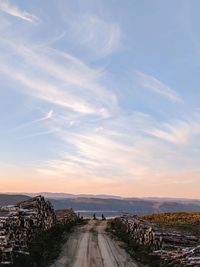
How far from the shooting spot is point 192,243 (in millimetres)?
32781

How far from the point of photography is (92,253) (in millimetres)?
32406

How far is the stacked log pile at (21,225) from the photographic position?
25875mm

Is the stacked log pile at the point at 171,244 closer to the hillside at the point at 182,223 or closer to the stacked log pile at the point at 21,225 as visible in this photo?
the stacked log pile at the point at 21,225

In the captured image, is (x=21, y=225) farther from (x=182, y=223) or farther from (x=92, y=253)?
(x=182, y=223)

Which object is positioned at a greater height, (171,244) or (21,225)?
(21,225)

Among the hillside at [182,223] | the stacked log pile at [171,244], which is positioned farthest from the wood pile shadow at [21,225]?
the hillside at [182,223]

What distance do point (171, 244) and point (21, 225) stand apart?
400 inches

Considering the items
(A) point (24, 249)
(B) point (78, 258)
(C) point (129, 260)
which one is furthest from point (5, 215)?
(C) point (129, 260)

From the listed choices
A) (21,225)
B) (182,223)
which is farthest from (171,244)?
(182,223)

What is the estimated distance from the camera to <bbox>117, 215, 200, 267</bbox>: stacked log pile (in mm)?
26578

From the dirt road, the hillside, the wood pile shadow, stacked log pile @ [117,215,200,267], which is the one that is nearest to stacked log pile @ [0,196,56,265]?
the wood pile shadow

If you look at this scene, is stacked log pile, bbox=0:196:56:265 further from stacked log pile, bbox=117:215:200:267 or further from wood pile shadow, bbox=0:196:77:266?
stacked log pile, bbox=117:215:200:267

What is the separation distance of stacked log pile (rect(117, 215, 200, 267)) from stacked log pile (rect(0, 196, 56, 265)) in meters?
8.14

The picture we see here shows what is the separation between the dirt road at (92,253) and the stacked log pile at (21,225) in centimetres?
245
